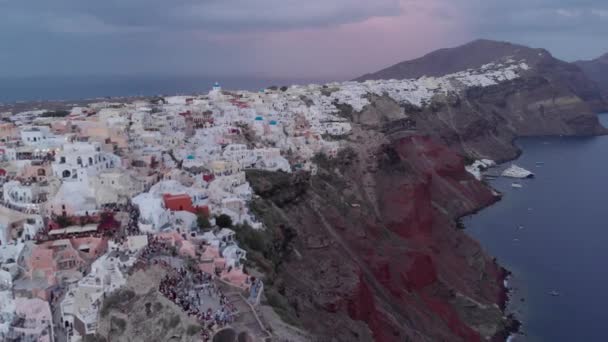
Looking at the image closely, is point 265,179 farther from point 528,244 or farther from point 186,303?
point 528,244

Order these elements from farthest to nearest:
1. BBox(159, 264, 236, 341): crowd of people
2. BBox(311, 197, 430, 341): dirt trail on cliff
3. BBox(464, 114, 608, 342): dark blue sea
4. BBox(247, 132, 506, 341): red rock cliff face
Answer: BBox(464, 114, 608, 342): dark blue sea → BBox(311, 197, 430, 341): dirt trail on cliff → BBox(247, 132, 506, 341): red rock cliff face → BBox(159, 264, 236, 341): crowd of people

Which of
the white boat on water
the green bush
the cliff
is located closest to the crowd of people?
the green bush

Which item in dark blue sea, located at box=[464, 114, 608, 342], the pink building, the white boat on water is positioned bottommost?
dark blue sea, located at box=[464, 114, 608, 342]

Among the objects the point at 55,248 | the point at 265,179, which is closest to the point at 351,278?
the point at 265,179

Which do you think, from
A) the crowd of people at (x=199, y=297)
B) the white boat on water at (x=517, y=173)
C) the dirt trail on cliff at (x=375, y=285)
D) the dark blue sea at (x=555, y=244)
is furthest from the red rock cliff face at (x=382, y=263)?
the white boat on water at (x=517, y=173)

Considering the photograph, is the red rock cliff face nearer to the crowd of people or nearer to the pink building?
the crowd of people
